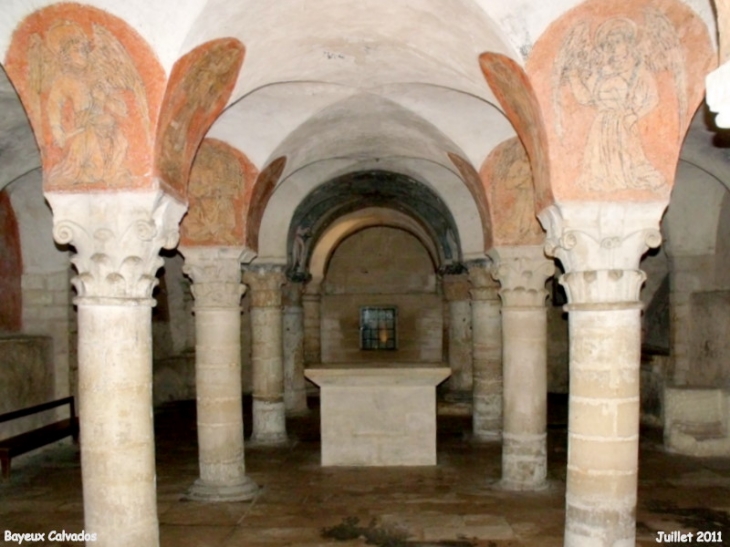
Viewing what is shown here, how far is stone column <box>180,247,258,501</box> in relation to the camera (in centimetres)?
773

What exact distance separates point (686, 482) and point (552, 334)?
7775 mm

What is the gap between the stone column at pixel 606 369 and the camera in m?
4.90

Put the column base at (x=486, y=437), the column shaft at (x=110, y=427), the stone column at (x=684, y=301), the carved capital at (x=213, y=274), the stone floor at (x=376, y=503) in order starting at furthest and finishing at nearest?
the column base at (x=486, y=437) < the stone column at (x=684, y=301) < the carved capital at (x=213, y=274) < the stone floor at (x=376, y=503) < the column shaft at (x=110, y=427)

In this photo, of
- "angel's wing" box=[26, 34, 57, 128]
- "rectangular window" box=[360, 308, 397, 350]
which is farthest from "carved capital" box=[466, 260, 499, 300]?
"rectangular window" box=[360, 308, 397, 350]

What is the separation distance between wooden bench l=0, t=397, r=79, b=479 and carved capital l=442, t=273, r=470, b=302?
7419 millimetres

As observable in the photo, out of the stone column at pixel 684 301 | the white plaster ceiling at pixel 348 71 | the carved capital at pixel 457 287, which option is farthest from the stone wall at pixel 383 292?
the stone column at pixel 684 301

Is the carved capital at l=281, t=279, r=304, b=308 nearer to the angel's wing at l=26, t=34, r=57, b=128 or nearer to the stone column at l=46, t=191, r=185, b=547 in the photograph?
the stone column at l=46, t=191, r=185, b=547

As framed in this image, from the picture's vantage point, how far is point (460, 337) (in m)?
14.3

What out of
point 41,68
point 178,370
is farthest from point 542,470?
point 178,370

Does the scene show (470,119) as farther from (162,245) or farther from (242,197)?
(162,245)

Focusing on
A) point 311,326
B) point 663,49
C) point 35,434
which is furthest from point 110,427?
point 311,326

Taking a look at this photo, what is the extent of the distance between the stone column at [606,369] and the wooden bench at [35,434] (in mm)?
6563

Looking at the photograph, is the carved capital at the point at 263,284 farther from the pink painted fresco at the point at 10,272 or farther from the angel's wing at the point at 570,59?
the angel's wing at the point at 570,59

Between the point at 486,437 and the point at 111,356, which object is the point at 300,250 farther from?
the point at 111,356
